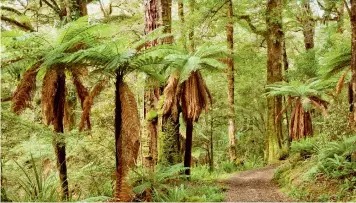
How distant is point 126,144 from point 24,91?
193 cm

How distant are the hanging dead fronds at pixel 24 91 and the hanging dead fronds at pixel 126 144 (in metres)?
1.55

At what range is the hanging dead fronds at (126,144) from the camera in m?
5.97

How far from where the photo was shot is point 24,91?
19.9ft

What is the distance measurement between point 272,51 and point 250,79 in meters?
6.43

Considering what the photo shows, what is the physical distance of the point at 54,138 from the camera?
237 inches

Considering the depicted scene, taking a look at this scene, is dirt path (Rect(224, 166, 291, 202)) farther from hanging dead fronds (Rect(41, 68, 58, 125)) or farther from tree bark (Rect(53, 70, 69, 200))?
hanging dead fronds (Rect(41, 68, 58, 125))

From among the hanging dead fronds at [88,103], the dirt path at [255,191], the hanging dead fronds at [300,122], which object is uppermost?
the hanging dead fronds at [88,103]

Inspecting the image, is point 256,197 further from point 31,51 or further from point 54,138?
point 31,51

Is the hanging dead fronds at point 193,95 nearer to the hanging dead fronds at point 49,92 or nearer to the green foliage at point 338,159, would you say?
the green foliage at point 338,159

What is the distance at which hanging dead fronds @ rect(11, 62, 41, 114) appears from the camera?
5.99m

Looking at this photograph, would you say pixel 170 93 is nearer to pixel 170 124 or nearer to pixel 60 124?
pixel 170 124

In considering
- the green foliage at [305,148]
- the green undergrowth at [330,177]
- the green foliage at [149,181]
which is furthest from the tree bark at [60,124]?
the green foliage at [305,148]

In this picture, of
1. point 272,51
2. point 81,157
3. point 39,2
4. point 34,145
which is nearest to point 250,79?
→ point 272,51

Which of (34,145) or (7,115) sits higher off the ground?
(7,115)
